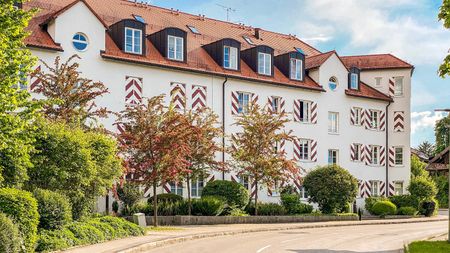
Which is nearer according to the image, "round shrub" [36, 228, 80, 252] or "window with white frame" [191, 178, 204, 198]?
"round shrub" [36, 228, 80, 252]

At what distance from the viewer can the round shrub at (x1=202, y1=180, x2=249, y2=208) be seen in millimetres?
39312

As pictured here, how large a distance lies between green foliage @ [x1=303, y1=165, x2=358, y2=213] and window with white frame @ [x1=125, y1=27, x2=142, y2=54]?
13771mm

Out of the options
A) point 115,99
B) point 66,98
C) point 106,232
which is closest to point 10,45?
point 106,232

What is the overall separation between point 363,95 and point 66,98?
28747mm

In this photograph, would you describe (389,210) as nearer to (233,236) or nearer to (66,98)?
(233,236)

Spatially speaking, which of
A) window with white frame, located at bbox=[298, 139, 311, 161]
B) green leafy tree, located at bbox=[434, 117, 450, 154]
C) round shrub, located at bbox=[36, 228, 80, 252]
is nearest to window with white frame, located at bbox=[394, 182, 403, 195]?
window with white frame, located at bbox=[298, 139, 311, 161]

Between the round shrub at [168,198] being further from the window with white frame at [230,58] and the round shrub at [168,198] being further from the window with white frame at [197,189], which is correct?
the window with white frame at [230,58]

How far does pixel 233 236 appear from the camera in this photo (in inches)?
1135

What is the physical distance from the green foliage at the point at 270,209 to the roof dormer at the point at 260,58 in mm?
9190

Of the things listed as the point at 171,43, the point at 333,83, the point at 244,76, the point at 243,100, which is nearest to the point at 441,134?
the point at 333,83

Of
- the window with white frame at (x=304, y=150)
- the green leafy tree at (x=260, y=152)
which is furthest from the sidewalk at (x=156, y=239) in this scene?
the window with white frame at (x=304, y=150)

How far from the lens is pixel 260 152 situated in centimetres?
4088

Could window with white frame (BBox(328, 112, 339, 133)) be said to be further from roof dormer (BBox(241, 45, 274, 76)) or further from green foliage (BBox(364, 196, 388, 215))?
roof dormer (BBox(241, 45, 274, 76))

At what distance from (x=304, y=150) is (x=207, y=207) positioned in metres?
13.6
